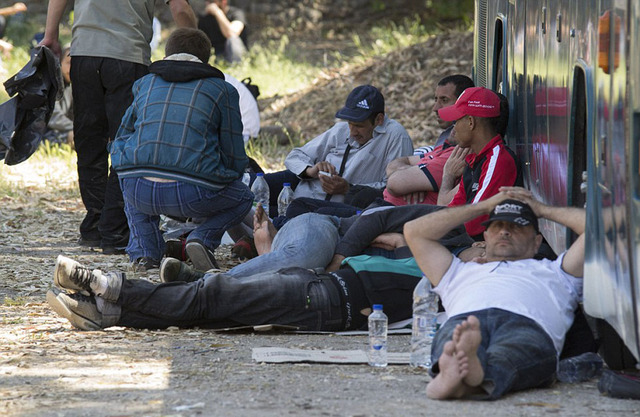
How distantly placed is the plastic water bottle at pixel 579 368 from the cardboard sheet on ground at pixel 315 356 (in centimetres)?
73

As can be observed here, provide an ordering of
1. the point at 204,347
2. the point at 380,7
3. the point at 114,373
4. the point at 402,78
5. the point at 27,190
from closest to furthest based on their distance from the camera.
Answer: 1. the point at 114,373
2. the point at 204,347
3. the point at 27,190
4. the point at 402,78
5. the point at 380,7

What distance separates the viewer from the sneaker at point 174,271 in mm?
5980

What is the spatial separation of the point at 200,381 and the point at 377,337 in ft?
2.85

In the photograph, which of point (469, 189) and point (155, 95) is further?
point (155, 95)

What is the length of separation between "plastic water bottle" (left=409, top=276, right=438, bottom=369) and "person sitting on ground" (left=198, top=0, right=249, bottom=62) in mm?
13810

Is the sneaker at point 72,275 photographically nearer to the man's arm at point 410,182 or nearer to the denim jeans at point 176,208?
the denim jeans at point 176,208

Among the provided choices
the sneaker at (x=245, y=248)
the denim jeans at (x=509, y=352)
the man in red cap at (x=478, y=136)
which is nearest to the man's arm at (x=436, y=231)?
the denim jeans at (x=509, y=352)

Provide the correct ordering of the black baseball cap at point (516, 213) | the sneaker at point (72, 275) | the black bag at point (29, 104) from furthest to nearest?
the black bag at point (29, 104), the sneaker at point (72, 275), the black baseball cap at point (516, 213)

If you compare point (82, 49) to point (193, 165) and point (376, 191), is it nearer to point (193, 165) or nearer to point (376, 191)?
point (193, 165)

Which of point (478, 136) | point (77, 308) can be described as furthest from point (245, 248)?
point (77, 308)

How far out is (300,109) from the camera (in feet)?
51.5

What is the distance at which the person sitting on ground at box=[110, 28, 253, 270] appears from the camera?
271 inches

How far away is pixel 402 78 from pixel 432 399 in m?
11.8

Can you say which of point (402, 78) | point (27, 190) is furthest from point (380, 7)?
point (27, 190)
